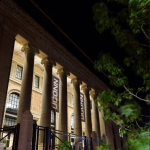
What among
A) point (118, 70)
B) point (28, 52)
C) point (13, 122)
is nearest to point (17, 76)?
point (13, 122)

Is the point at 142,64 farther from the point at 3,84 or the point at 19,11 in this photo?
the point at 19,11

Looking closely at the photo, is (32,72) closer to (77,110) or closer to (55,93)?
(55,93)

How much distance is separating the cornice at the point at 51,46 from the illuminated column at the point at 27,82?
1555 mm

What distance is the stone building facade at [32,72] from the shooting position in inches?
565

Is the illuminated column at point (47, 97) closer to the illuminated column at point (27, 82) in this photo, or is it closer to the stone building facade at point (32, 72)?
the stone building facade at point (32, 72)

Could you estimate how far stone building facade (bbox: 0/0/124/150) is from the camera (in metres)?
14.3

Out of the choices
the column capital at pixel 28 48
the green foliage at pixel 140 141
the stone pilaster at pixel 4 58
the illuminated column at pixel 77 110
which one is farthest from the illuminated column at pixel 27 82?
the green foliage at pixel 140 141

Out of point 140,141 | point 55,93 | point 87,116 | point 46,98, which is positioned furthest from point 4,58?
point 87,116

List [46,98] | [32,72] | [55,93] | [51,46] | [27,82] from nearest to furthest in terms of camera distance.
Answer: [27,82] → [32,72] → [46,98] → [51,46] → [55,93]

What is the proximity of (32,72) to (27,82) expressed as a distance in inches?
51.5

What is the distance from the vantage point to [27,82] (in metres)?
15.5

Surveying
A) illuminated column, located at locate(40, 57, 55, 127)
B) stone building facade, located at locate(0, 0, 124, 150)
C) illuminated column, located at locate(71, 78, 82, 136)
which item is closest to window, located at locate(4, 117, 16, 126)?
stone building facade, located at locate(0, 0, 124, 150)

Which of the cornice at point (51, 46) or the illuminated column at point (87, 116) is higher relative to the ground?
the cornice at point (51, 46)

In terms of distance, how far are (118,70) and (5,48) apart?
11.5m
